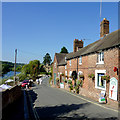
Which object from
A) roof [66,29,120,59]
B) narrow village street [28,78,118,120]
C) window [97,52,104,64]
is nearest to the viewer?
narrow village street [28,78,118,120]

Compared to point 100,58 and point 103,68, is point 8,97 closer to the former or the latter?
point 103,68

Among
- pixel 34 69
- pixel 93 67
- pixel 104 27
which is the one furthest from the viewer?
pixel 34 69

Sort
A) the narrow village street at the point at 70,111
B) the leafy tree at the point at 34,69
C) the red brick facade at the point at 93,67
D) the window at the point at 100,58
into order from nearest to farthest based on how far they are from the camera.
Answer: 1. the narrow village street at the point at 70,111
2. the red brick facade at the point at 93,67
3. the window at the point at 100,58
4. the leafy tree at the point at 34,69

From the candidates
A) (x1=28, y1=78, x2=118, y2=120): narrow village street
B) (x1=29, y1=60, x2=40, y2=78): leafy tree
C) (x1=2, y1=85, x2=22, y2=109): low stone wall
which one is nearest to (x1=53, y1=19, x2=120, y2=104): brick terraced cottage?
(x1=28, y1=78, x2=118, y2=120): narrow village street

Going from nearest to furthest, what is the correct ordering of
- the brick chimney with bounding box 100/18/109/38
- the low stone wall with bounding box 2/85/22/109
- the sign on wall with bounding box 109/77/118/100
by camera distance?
the low stone wall with bounding box 2/85/22/109 → the sign on wall with bounding box 109/77/118/100 → the brick chimney with bounding box 100/18/109/38

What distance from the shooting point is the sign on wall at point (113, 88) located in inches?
413

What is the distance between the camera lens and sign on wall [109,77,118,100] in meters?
10.5

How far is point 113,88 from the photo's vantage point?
10.8 metres

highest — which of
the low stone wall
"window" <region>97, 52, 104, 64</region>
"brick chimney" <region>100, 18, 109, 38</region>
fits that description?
"brick chimney" <region>100, 18, 109, 38</region>

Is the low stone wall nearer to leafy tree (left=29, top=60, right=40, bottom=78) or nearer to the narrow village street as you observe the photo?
the narrow village street

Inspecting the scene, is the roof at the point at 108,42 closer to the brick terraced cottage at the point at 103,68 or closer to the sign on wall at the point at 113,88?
the brick terraced cottage at the point at 103,68

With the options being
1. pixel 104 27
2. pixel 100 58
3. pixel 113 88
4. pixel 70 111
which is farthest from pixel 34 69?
pixel 70 111

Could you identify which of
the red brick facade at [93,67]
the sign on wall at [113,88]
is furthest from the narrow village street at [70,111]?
the red brick facade at [93,67]

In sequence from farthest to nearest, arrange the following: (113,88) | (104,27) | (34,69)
A: (34,69) → (104,27) → (113,88)
